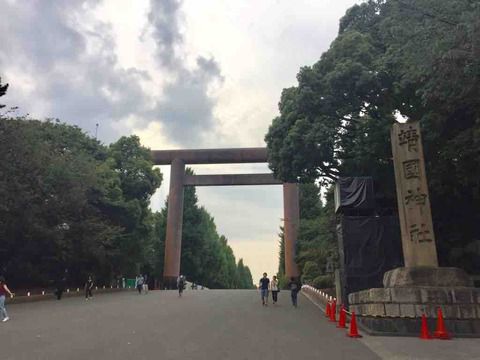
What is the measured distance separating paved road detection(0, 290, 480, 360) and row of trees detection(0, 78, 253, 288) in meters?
7.93

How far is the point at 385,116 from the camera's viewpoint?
60.2 feet

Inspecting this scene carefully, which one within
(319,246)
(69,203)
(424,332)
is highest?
(69,203)

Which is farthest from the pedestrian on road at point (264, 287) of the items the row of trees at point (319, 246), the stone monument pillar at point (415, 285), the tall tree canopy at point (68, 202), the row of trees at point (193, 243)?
the row of trees at point (193, 243)

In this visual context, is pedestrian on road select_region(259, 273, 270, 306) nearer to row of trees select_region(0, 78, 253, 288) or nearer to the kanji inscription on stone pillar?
the kanji inscription on stone pillar

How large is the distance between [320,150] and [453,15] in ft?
24.8

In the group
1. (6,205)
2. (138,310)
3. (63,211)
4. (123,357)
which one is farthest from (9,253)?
(123,357)

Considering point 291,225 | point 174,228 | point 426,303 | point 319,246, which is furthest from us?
point 174,228

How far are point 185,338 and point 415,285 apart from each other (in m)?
5.74

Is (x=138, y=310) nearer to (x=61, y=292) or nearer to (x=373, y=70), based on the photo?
(x=61, y=292)

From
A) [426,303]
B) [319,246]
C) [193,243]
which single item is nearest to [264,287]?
[426,303]

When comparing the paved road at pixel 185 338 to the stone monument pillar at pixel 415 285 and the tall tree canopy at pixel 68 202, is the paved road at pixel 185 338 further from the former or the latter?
the tall tree canopy at pixel 68 202

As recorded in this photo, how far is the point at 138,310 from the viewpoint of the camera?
56.4ft

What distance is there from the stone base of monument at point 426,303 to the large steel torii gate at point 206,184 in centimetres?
3039

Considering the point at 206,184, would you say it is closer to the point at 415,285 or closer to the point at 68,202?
the point at 68,202
